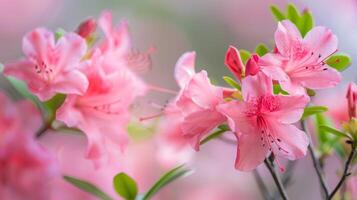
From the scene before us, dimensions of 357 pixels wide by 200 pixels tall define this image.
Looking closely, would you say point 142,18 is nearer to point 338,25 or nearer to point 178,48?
point 178,48

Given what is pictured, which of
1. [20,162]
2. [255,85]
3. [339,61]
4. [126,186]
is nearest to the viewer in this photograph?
[255,85]

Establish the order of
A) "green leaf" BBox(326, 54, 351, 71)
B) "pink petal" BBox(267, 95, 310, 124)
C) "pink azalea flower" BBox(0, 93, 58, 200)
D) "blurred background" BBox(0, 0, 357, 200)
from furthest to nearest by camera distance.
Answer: "blurred background" BBox(0, 0, 357, 200)
"pink azalea flower" BBox(0, 93, 58, 200)
"green leaf" BBox(326, 54, 351, 71)
"pink petal" BBox(267, 95, 310, 124)

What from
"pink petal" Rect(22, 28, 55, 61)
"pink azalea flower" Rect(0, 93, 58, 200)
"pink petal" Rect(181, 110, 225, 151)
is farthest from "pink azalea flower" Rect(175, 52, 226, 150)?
"pink azalea flower" Rect(0, 93, 58, 200)

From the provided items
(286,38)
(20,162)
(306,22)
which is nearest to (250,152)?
(286,38)

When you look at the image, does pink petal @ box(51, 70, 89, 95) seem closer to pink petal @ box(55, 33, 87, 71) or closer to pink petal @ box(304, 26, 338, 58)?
pink petal @ box(55, 33, 87, 71)

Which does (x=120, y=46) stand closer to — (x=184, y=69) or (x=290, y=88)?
(x=184, y=69)

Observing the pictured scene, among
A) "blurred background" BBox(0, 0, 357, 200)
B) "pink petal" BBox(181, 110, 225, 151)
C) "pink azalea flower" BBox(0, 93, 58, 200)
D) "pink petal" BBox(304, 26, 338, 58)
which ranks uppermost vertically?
"pink petal" BBox(304, 26, 338, 58)

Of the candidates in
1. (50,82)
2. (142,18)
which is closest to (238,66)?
(50,82)
